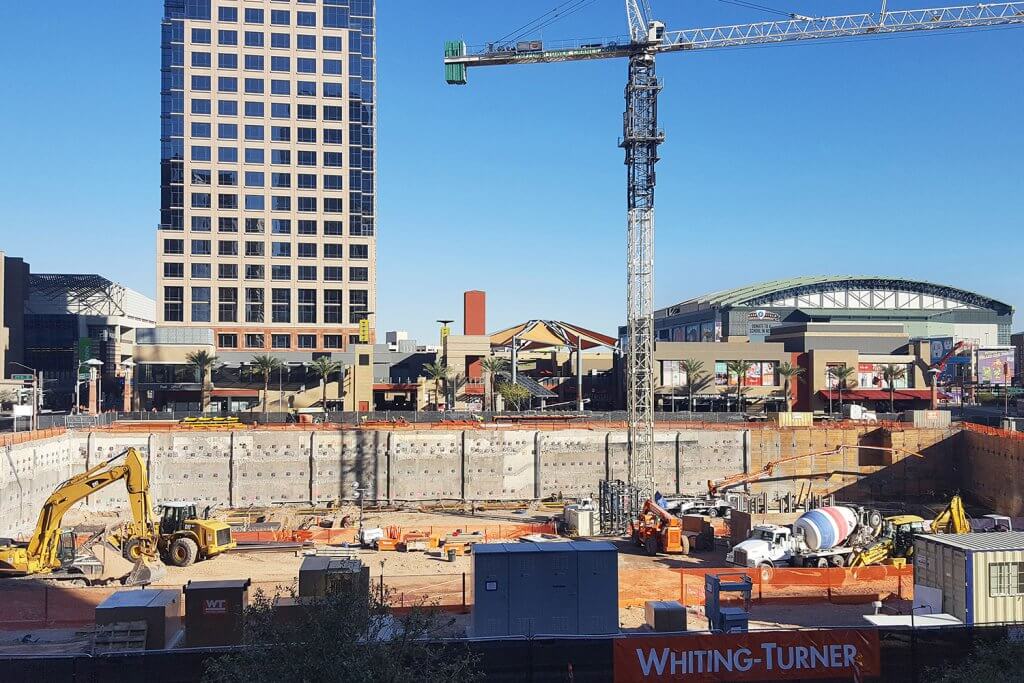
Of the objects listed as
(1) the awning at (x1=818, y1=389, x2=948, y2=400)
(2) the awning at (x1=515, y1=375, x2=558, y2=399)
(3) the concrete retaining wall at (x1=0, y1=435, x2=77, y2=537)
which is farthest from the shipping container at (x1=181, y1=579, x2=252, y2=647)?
(1) the awning at (x1=818, y1=389, x2=948, y2=400)

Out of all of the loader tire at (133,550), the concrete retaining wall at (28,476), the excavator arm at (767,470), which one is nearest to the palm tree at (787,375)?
the excavator arm at (767,470)

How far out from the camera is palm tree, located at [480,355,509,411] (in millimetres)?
86812

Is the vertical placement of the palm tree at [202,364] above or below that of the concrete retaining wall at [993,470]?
above

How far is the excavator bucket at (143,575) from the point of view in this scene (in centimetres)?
3378

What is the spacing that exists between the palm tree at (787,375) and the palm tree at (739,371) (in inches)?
141

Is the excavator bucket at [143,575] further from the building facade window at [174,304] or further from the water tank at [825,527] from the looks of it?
the building facade window at [174,304]

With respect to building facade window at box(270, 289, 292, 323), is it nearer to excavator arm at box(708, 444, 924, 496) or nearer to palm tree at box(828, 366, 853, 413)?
excavator arm at box(708, 444, 924, 496)

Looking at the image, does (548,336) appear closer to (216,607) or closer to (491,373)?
(491,373)

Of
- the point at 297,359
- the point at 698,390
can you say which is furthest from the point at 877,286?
the point at 297,359

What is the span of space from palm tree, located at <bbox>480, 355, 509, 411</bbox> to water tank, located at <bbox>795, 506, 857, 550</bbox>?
49808mm

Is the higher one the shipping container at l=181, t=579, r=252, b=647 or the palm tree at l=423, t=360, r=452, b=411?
the palm tree at l=423, t=360, r=452, b=411

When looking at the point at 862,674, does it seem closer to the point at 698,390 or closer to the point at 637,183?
the point at 637,183

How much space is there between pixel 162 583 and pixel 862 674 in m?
26.5

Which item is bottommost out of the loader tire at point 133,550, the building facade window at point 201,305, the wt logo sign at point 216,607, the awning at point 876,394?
the loader tire at point 133,550
